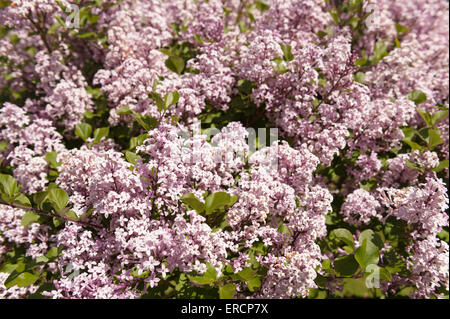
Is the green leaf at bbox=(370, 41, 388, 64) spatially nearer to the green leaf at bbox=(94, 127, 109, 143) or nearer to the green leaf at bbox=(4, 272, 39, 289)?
the green leaf at bbox=(94, 127, 109, 143)

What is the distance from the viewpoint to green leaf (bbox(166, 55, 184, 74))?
502cm

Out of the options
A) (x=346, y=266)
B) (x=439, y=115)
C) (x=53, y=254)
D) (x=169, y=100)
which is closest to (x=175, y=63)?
(x=169, y=100)

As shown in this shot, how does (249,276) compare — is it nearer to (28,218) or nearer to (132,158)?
(132,158)

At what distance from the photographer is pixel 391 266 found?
4293 mm

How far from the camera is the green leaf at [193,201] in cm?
310

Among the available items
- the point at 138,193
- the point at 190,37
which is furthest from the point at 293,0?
the point at 138,193

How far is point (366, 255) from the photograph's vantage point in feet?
11.8

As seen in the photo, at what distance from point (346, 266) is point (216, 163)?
2121mm

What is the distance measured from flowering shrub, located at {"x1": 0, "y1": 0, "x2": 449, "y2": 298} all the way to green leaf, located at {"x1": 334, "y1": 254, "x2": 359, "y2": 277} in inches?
0.6

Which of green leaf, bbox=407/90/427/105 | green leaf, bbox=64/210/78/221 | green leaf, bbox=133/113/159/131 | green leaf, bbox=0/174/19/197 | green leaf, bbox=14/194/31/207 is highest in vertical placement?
green leaf, bbox=407/90/427/105

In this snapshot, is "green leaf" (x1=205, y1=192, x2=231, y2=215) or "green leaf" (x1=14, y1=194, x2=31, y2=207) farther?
"green leaf" (x1=14, y1=194, x2=31, y2=207)

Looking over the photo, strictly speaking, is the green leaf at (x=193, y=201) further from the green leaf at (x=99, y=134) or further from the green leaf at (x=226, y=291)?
the green leaf at (x=99, y=134)

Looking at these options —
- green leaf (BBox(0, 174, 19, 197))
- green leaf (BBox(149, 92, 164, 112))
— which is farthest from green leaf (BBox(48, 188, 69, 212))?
green leaf (BBox(149, 92, 164, 112))

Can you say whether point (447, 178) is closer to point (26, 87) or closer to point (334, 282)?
point (334, 282)
